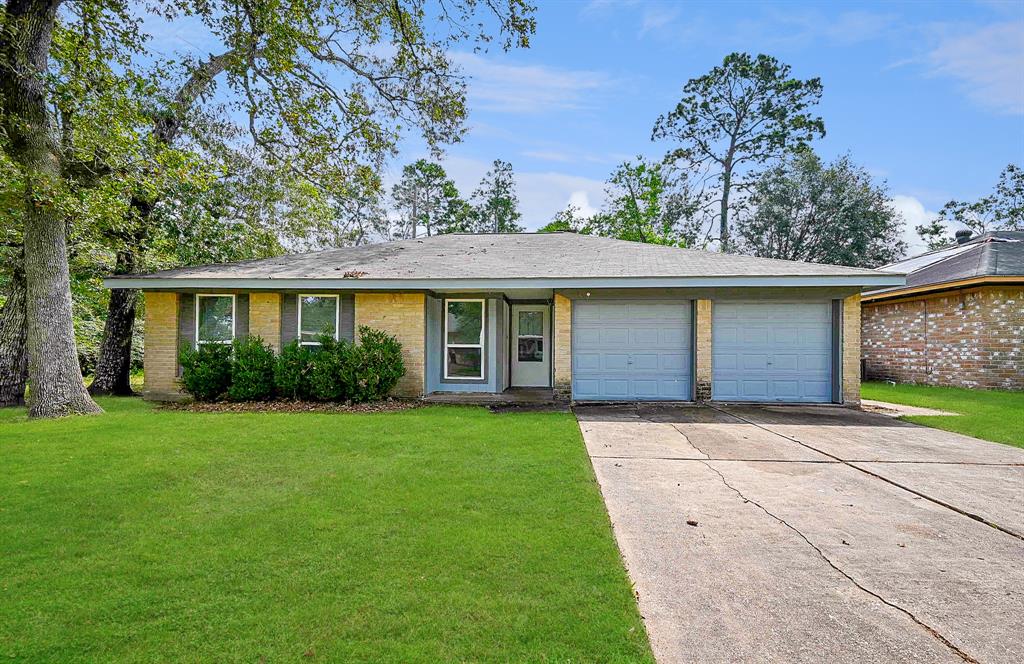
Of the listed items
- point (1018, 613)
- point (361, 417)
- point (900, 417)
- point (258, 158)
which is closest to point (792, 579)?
point (1018, 613)

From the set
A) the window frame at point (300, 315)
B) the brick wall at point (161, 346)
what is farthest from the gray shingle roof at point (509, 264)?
the brick wall at point (161, 346)

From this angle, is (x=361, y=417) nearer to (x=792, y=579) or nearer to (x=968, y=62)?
(x=792, y=579)

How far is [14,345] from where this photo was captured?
9984 mm

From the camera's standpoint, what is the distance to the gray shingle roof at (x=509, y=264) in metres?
9.84

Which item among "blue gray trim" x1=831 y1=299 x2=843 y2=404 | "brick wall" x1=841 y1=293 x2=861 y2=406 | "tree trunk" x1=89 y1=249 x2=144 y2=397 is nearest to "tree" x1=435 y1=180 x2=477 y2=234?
"tree trunk" x1=89 y1=249 x2=144 y2=397

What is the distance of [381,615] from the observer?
2.47m

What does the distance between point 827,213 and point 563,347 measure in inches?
979

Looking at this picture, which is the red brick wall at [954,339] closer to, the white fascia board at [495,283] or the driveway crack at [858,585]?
the white fascia board at [495,283]

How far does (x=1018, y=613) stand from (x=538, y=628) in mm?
2557

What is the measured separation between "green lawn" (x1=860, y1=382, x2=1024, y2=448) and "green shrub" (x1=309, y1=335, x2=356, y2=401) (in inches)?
399

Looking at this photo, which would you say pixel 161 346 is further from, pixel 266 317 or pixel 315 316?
pixel 315 316

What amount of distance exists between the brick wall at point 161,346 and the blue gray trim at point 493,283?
20.9 inches

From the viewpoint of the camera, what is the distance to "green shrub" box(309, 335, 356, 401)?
9609 mm

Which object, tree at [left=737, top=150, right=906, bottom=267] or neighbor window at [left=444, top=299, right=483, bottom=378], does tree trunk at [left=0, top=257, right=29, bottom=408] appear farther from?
tree at [left=737, top=150, right=906, bottom=267]
